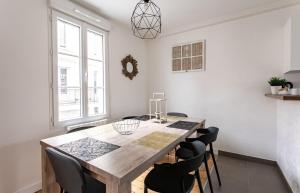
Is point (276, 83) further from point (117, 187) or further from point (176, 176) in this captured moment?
point (117, 187)

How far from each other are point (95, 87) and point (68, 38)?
870 millimetres

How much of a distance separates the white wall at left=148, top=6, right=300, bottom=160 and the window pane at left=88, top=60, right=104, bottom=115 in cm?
167

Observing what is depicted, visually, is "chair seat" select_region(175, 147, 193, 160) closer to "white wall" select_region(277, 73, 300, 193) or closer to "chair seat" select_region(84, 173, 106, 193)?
"chair seat" select_region(84, 173, 106, 193)

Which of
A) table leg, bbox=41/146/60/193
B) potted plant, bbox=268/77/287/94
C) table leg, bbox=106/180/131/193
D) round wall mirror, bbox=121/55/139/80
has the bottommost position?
table leg, bbox=41/146/60/193

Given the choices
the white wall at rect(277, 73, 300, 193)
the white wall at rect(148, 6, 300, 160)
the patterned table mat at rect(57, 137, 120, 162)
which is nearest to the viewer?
the patterned table mat at rect(57, 137, 120, 162)

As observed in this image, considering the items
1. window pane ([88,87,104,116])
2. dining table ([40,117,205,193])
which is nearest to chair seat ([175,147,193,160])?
dining table ([40,117,205,193])

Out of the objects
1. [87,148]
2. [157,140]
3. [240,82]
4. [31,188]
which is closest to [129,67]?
[240,82]

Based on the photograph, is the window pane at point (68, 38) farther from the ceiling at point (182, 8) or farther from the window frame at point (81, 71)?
the ceiling at point (182, 8)

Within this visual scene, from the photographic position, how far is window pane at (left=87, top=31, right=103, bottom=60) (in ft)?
9.12

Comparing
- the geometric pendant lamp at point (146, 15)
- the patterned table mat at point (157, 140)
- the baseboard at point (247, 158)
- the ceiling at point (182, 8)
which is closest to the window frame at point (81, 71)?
the ceiling at point (182, 8)

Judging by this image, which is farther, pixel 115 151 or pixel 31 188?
pixel 31 188

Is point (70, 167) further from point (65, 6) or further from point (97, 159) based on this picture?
point (65, 6)

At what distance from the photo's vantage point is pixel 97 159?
1.17 meters

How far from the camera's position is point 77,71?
2.59m
